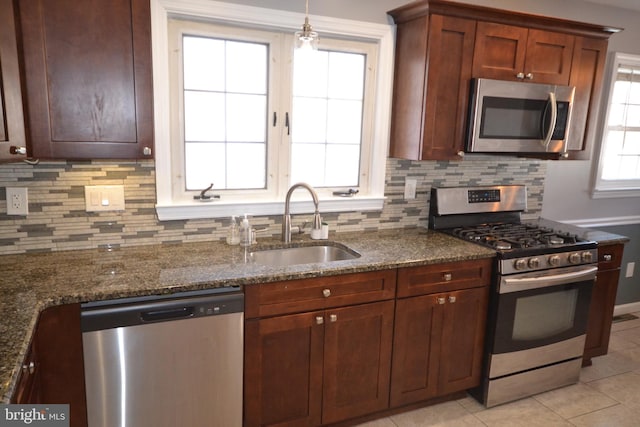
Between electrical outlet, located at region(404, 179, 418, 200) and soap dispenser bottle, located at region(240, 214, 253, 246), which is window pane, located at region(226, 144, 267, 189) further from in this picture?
electrical outlet, located at region(404, 179, 418, 200)

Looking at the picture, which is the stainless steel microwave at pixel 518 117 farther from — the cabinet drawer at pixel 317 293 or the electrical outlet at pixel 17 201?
the electrical outlet at pixel 17 201

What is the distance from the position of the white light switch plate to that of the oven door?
1975mm

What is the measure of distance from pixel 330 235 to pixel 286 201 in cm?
38

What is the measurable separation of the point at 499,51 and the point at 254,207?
160 cm

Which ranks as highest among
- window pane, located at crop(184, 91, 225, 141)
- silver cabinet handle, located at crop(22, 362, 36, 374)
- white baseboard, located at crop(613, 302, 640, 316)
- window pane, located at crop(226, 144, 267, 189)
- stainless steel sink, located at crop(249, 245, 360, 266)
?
window pane, located at crop(184, 91, 225, 141)

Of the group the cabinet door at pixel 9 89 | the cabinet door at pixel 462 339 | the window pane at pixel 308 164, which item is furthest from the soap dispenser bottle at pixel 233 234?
the cabinet door at pixel 462 339

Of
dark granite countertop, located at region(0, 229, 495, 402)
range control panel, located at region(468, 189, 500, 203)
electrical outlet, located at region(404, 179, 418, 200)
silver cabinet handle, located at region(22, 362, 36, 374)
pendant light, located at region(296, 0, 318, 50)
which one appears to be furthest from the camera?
range control panel, located at region(468, 189, 500, 203)

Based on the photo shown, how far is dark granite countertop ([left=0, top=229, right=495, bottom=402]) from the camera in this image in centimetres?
154

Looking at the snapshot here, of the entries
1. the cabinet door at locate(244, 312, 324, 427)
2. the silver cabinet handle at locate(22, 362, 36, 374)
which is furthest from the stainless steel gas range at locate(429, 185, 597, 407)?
the silver cabinet handle at locate(22, 362, 36, 374)

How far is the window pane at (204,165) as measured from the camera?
2430 mm

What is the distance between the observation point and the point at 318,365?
213 centimetres

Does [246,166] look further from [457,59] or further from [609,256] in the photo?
[609,256]

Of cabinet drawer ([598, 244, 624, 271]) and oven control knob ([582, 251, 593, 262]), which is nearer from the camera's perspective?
oven control knob ([582, 251, 593, 262])

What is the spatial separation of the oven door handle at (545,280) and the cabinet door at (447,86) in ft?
2.45
